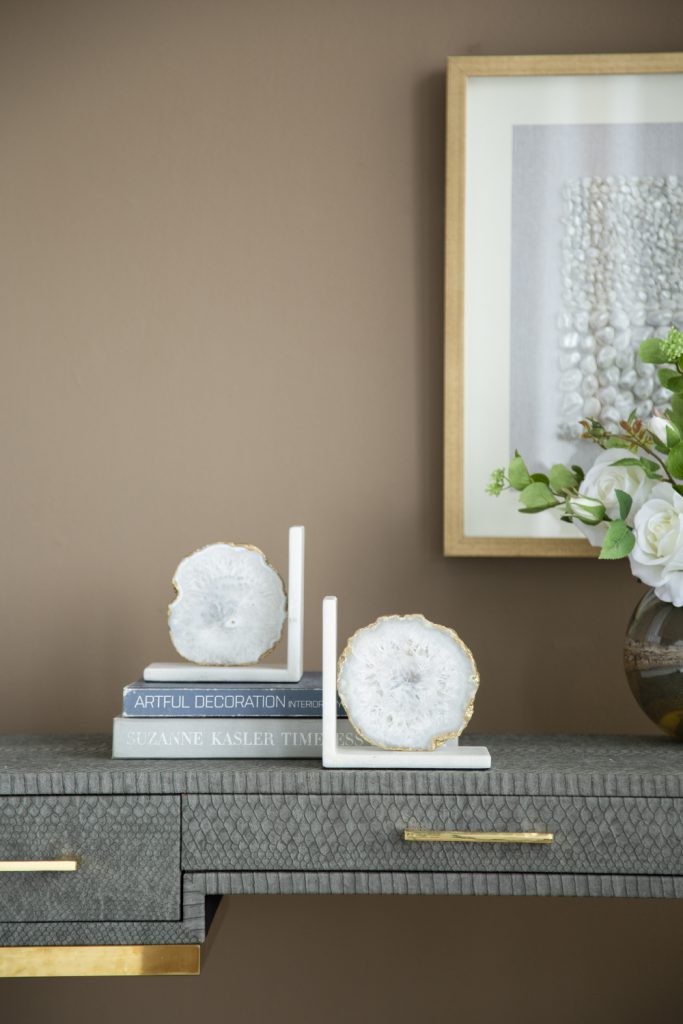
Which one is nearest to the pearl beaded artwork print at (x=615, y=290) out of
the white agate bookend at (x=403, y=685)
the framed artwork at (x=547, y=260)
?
the framed artwork at (x=547, y=260)

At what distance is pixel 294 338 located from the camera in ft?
5.29

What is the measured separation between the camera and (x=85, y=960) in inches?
46.1

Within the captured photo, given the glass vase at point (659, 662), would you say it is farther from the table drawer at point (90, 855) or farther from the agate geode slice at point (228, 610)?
the table drawer at point (90, 855)

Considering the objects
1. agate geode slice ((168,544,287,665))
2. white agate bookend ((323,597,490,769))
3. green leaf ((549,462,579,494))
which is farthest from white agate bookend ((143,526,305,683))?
green leaf ((549,462,579,494))

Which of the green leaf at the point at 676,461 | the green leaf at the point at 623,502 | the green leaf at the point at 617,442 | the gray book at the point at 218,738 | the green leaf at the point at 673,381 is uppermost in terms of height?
the green leaf at the point at 673,381

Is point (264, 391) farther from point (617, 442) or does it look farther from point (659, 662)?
point (659, 662)

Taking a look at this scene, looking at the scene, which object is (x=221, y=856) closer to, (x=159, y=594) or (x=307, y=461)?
(x=159, y=594)

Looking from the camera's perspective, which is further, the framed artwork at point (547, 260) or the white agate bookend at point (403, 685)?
the framed artwork at point (547, 260)

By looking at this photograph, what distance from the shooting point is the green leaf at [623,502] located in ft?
4.18

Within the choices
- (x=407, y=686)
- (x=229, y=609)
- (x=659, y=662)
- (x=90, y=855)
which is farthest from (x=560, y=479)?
(x=90, y=855)

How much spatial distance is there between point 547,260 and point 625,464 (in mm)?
431

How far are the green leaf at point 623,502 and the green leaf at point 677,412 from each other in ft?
0.37

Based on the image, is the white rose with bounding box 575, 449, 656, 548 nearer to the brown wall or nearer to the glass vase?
the glass vase

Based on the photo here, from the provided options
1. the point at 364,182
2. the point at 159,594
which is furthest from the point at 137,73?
the point at 159,594
